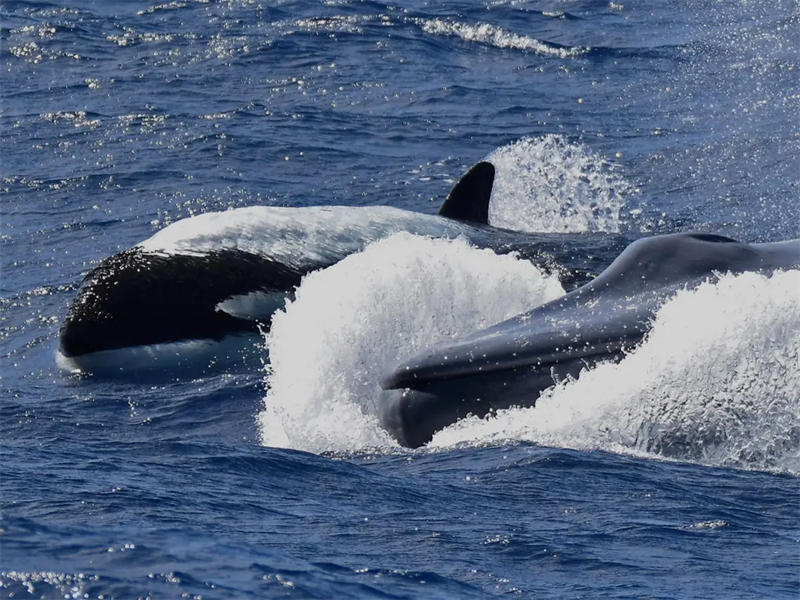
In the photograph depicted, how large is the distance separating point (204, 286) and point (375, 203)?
6633 mm

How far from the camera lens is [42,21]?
32219 mm

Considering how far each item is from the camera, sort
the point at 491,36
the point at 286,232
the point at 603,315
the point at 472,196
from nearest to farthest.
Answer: the point at 603,315
the point at 286,232
the point at 472,196
the point at 491,36

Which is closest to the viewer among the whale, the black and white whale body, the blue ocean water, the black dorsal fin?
the blue ocean water

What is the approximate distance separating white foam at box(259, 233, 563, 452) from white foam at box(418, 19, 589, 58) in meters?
18.1

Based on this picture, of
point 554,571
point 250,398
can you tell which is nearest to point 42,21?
point 250,398

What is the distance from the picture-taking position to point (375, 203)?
21.7 m

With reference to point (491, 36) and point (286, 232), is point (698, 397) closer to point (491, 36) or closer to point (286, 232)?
point (286, 232)

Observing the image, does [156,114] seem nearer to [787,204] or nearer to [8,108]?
[8,108]

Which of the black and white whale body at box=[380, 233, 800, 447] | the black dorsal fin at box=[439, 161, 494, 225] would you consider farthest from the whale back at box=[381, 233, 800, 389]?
the black dorsal fin at box=[439, 161, 494, 225]

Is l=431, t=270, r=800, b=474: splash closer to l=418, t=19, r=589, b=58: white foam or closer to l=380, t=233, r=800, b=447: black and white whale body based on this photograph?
l=380, t=233, r=800, b=447: black and white whale body

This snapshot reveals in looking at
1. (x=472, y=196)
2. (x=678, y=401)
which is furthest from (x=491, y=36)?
(x=678, y=401)

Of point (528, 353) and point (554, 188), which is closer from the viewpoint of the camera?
point (528, 353)

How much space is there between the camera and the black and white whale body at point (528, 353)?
10516 millimetres

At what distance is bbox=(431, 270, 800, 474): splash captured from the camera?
395 inches
